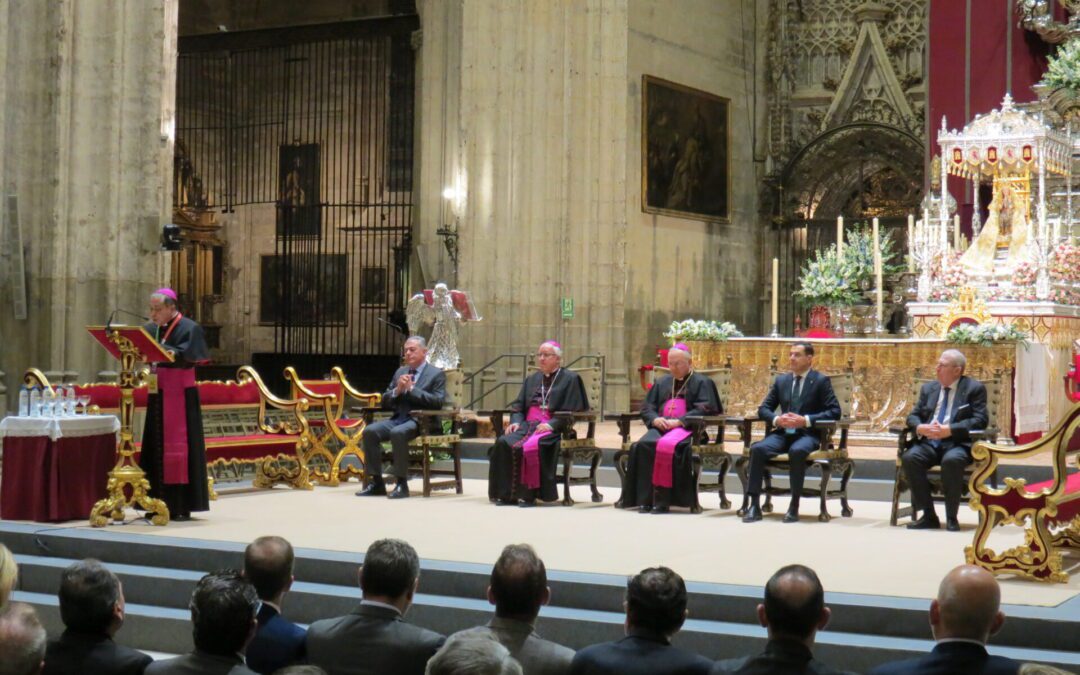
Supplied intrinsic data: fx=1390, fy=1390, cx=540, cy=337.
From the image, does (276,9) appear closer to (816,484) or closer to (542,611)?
(816,484)

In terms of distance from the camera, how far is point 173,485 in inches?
351

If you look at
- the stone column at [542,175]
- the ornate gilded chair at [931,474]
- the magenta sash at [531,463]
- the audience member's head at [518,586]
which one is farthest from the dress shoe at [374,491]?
the audience member's head at [518,586]

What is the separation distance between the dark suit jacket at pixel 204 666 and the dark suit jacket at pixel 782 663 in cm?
130

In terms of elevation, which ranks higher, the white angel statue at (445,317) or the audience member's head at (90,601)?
the white angel statue at (445,317)

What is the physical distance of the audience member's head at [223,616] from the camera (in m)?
3.71

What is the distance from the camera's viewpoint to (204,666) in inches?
145

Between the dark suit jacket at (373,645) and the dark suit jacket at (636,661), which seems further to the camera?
the dark suit jacket at (373,645)

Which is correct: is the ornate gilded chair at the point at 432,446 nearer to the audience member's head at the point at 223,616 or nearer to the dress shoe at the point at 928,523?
the dress shoe at the point at 928,523

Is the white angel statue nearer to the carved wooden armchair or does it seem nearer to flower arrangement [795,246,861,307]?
flower arrangement [795,246,861,307]

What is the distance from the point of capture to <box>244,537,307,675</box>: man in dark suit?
168 inches

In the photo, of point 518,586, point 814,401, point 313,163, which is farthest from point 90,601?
point 313,163

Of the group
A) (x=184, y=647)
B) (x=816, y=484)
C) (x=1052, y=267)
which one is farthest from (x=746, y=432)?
(x=1052, y=267)

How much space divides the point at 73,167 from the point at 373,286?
A: 9302mm

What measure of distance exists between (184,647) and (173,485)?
2290mm
